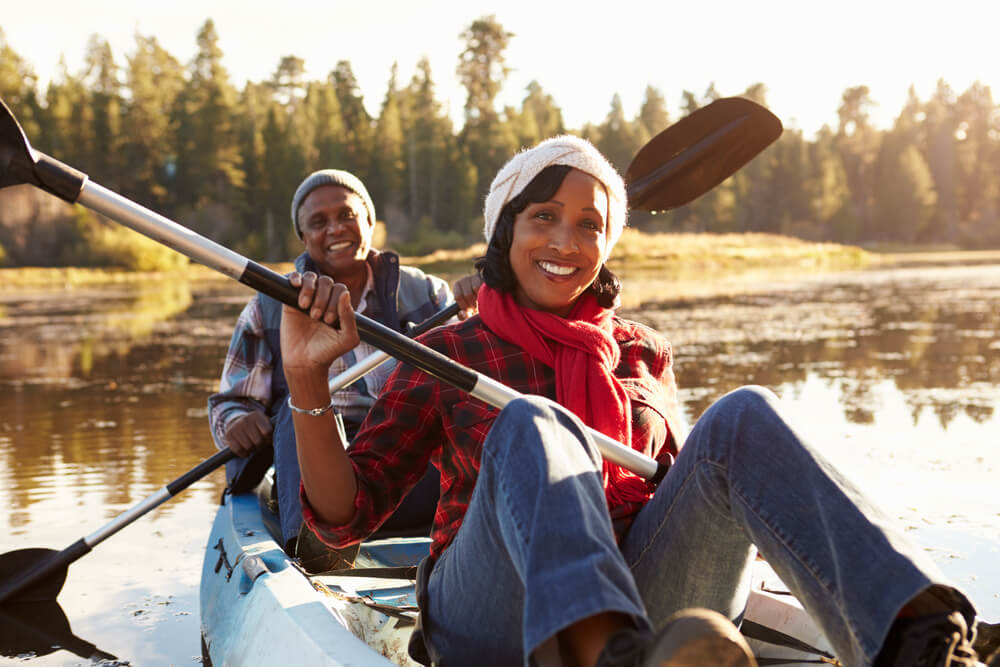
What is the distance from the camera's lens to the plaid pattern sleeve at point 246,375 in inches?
147

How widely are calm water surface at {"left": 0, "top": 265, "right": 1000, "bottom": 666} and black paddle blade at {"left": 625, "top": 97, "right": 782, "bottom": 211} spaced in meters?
1.91

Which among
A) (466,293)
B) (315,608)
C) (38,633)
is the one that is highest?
(466,293)

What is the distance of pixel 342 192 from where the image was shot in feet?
13.4

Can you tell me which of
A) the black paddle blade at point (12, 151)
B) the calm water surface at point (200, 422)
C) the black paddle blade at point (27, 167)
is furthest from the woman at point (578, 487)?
the calm water surface at point (200, 422)

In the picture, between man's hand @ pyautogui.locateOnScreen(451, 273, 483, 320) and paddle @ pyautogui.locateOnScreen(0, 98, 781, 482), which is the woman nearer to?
paddle @ pyautogui.locateOnScreen(0, 98, 781, 482)

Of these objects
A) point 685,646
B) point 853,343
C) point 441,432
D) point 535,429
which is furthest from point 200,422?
point 853,343

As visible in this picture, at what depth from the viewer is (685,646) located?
1.34 metres

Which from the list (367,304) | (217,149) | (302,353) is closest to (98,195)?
(302,353)

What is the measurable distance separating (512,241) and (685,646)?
1179 millimetres

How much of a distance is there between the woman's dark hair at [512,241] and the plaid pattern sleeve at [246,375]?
1643 mm

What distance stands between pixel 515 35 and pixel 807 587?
62.4 metres

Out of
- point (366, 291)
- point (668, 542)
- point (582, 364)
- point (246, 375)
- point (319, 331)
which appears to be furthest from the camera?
point (366, 291)

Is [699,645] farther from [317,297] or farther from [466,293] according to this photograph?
[466,293]

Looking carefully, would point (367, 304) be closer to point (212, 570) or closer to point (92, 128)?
point (212, 570)
